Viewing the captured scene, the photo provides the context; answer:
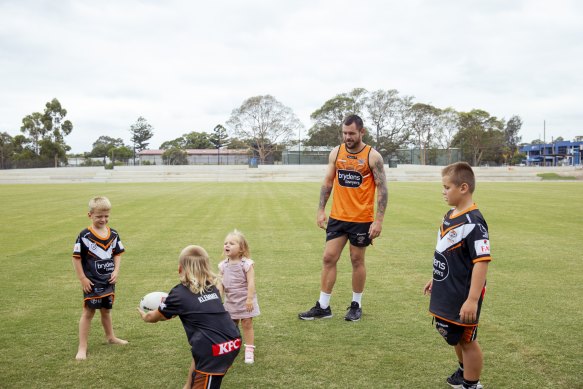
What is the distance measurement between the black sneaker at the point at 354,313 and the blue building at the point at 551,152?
97.2 metres

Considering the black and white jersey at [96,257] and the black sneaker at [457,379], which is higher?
the black and white jersey at [96,257]

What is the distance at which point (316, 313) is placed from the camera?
17.9 ft

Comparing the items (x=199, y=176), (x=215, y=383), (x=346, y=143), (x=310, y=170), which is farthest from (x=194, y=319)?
(x=310, y=170)

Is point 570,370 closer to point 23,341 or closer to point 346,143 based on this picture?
point 346,143

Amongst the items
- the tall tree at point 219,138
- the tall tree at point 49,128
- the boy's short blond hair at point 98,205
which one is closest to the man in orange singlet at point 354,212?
the boy's short blond hair at point 98,205

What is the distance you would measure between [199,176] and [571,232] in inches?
1764

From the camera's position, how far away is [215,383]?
3193 mm

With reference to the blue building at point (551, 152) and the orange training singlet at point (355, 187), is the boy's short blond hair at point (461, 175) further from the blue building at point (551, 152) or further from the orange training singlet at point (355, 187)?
the blue building at point (551, 152)

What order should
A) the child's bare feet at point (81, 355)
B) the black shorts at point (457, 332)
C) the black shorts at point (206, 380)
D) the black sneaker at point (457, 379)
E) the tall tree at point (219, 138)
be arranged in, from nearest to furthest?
1. the black shorts at point (206, 380)
2. the black shorts at point (457, 332)
3. the black sneaker at point (457, 379)
4. the child's bare feet at point (81, 355)
5. the tall tree at point (219, 138)

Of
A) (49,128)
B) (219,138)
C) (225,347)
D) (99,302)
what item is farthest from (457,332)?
(219,138)

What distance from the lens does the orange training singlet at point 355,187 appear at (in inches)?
218

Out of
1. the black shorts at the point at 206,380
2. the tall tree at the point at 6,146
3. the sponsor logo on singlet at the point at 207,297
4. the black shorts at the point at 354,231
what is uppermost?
the tall tree at the point at 6,146

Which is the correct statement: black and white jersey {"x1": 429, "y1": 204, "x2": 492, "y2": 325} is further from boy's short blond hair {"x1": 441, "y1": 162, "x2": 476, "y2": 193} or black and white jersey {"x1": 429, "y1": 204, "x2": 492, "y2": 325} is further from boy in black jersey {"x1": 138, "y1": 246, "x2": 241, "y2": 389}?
boy in black jersey {"x1": 138, "y1": 246, "x2": 241, "y2": 389}

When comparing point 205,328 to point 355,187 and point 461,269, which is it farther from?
point 355,187
